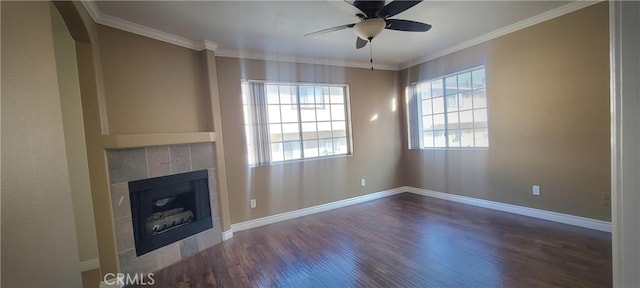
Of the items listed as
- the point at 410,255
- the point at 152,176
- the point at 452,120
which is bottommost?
the point at 410,255

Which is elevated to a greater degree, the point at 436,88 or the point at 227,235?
the point at 436,88

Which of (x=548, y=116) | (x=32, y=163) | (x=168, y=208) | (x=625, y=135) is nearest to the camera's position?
(x=625, y=135)

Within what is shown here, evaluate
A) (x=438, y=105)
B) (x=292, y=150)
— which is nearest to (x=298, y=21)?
(x=292, y=150)

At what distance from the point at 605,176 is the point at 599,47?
1.37m

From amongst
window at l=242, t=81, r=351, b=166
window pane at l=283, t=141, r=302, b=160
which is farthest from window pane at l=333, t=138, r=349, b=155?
window pane at l=283, t=141, r=302, b=160

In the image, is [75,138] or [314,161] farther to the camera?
[314,161]

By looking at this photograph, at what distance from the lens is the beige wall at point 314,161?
12.1ft

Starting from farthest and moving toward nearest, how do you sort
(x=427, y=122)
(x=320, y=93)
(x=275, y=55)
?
1. (x=427, y=122)
2. (x=320, y=93)
3. (x=275, y=55)

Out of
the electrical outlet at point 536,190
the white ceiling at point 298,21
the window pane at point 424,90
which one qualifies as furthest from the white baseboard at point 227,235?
the electrical outlet at point 536,190

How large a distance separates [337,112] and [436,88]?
1.73m

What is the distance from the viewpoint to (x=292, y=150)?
4223 mm

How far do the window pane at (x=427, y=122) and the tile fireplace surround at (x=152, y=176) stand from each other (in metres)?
3.60

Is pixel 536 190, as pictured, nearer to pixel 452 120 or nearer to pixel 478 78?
pixel 452 120

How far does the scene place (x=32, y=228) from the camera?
0.85 meters
